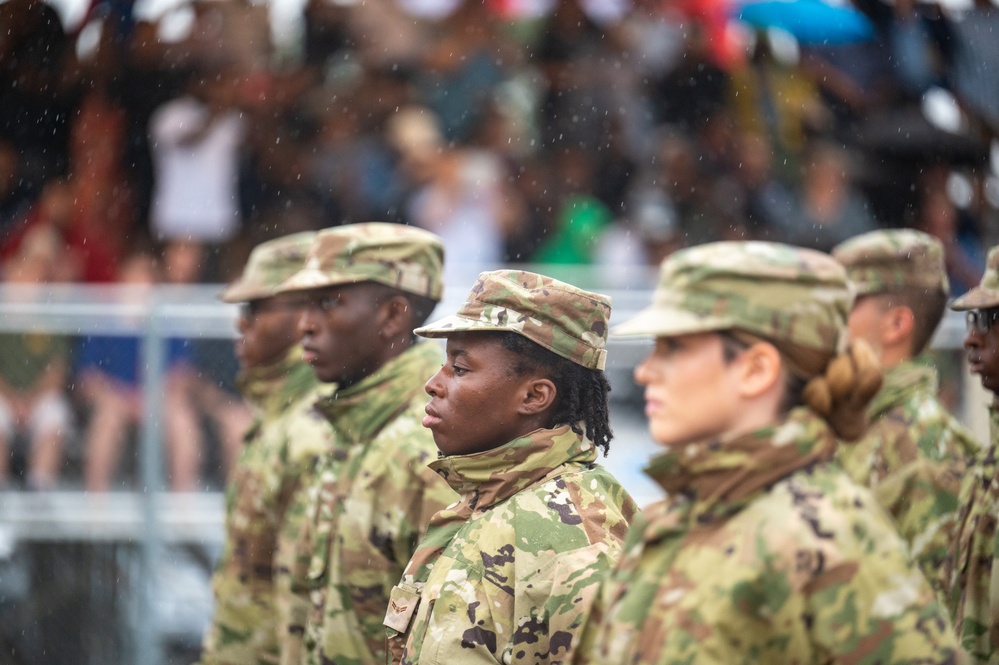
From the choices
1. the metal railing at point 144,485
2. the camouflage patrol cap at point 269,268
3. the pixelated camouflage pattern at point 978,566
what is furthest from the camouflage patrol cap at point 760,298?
the metal railing at point 144,485

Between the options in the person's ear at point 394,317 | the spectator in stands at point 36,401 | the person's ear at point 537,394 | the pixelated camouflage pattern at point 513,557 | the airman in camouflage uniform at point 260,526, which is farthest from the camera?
the spectator in stands at point 36,401

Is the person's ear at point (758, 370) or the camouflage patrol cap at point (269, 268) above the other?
the person's ear at point (758, 370)

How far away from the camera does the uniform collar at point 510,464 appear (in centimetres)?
394

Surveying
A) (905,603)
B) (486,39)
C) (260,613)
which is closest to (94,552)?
(260,613)

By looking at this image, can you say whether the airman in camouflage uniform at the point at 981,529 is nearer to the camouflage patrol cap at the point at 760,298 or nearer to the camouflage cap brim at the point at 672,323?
the camouflage patrol cap at the point at 760,298

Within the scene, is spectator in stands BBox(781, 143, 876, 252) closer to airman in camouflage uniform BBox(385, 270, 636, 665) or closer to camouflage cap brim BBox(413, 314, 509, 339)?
airman in camouflage uniform BBox(385, 270, 636, 665)

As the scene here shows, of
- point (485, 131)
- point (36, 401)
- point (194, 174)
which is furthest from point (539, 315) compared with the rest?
point (485, 131)

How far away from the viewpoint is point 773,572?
9.01 feet

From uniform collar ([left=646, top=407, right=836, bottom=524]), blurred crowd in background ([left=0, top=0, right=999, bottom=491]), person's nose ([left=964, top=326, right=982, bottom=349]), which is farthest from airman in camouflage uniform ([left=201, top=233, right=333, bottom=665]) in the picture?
blurred crowd in background ([left=0, top=0, right=999, bottom=491])

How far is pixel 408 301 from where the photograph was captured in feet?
18.0

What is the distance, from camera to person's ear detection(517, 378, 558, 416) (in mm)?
4082

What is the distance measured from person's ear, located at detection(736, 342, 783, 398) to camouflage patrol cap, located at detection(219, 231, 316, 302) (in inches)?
166

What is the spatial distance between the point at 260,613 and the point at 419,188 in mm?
4872

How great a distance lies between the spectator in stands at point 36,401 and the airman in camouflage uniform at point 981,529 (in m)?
5.22
